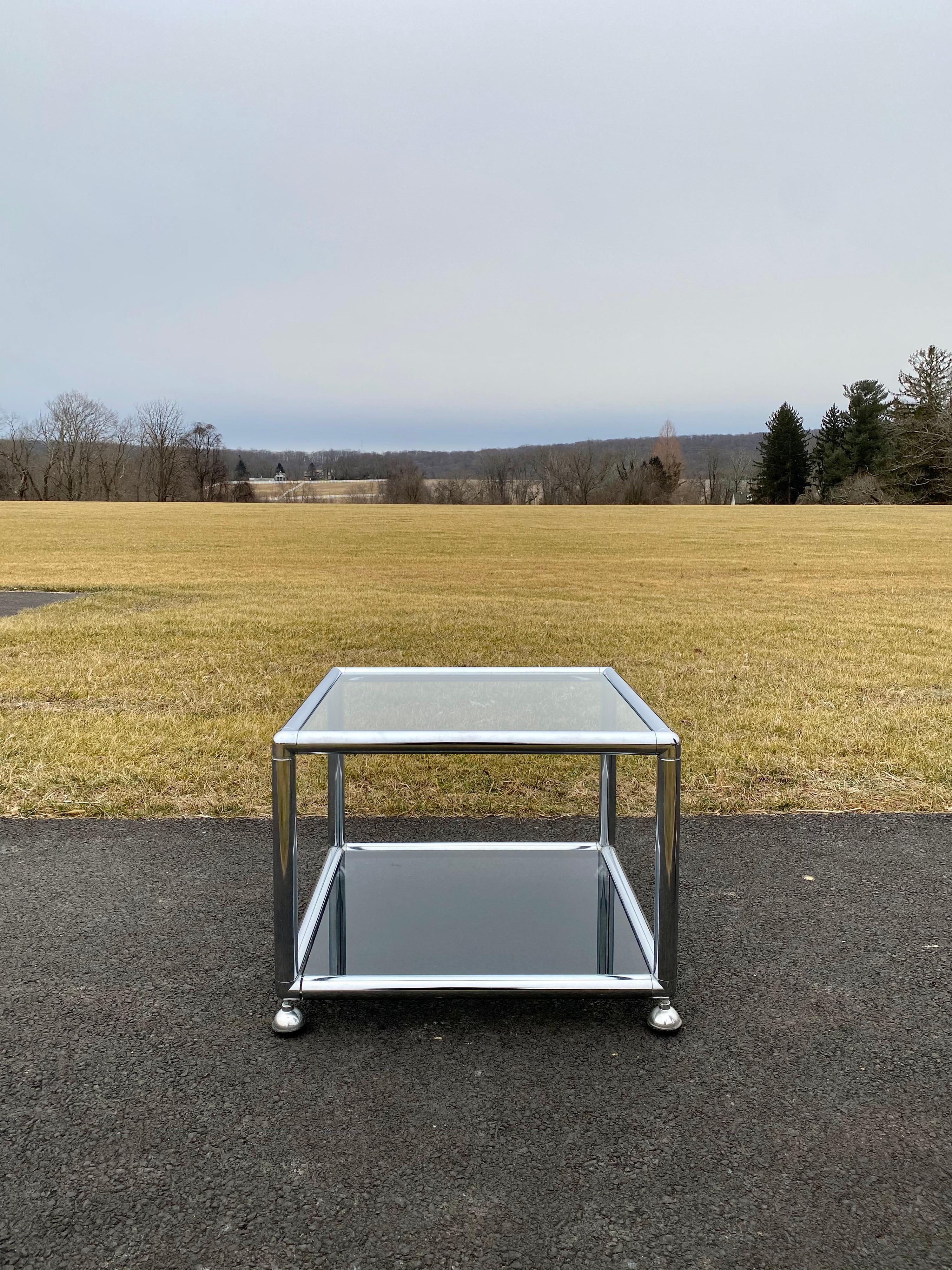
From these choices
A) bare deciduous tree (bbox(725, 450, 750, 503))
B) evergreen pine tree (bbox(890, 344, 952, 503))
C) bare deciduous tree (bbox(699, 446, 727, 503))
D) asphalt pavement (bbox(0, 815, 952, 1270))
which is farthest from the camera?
bare deciduous tree (bbox(725, 450, 750, 503))

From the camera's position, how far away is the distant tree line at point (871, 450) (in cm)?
4647

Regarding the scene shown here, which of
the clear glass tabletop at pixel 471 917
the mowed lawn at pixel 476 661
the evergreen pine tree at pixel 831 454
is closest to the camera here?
the clear glass tabletop at pixel 471 917

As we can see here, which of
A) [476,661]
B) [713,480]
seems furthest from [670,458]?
[476,661]

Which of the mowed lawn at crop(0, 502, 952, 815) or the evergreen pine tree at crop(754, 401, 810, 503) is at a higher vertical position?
the evergreen pine tree at crop(754, 401, 810, 503)

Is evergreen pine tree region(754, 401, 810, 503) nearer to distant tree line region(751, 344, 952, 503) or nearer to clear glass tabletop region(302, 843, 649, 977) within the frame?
distant tree line region(751, 344, 952, 503)

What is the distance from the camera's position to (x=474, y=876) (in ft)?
10.5

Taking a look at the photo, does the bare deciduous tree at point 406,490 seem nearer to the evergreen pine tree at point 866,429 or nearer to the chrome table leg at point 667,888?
the evergreen pine tree at point 866,429

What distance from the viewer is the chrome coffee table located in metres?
2.32

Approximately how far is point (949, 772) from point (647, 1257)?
3.68 meters

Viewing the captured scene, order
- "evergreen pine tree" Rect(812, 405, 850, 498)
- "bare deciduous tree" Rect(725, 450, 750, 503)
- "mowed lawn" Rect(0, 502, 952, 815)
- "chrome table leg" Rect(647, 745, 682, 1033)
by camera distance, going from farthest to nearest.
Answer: "bare deciduous tree" Rect(725, 450, 750, 503) → "evergreen pine tree" Rect(812, 405, 850, 498) → "mowed lawn" Rect(0, 502, 952, 815) → "chrome table leg" Rect(647, 745, 682, 1033)

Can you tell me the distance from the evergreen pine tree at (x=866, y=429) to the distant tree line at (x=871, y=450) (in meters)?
0.05

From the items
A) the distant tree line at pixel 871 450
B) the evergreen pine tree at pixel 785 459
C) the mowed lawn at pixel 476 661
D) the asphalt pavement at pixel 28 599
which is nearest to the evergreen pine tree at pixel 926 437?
the distant tree line at pixel 871 450

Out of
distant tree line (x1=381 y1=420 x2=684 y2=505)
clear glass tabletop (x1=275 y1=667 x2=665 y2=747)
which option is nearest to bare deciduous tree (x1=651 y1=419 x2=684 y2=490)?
distant tree line (x1=381 y1=420 x2=684 y2=505)

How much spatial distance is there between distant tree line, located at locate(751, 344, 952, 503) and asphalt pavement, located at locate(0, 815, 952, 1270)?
48.8 m
